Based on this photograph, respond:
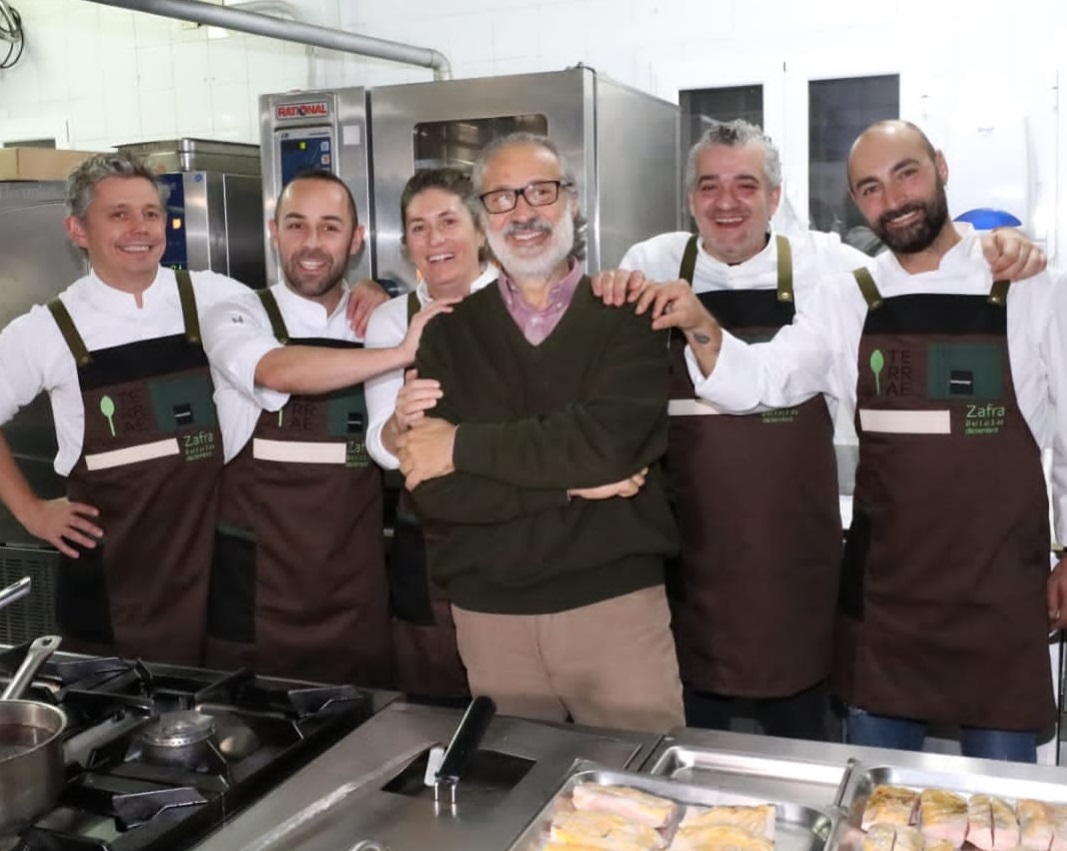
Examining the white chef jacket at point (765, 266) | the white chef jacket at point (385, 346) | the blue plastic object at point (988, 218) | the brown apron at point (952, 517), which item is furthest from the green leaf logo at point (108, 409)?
the blue plastic object at point (988, 218)

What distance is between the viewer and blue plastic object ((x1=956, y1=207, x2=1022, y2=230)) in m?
2.87

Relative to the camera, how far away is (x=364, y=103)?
9.50 feet

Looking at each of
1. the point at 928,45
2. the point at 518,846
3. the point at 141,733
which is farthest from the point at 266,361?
the point at 928,45

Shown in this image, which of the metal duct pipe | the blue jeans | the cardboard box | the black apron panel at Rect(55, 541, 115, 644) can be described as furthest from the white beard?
→ the cardboard box

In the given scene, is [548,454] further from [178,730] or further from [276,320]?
[276,320]

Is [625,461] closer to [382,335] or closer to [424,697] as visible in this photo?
[382,335]

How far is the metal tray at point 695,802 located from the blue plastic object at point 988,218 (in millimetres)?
2155

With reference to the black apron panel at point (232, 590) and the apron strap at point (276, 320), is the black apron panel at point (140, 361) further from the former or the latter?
the black apron panel at point (232, 590)

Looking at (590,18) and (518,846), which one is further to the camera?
(590,18)

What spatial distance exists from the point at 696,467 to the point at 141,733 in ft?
4.22

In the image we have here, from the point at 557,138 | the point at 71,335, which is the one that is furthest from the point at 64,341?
the point at 557,138

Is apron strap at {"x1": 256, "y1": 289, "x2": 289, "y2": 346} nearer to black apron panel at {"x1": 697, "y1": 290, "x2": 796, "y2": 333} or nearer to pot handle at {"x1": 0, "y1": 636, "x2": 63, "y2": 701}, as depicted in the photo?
black apron panel at {"x1": 697, "y1": 290, "x2": 796, "y2": 333}

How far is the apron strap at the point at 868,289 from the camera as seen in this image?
82.2 inches

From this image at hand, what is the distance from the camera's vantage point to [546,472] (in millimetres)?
1619
